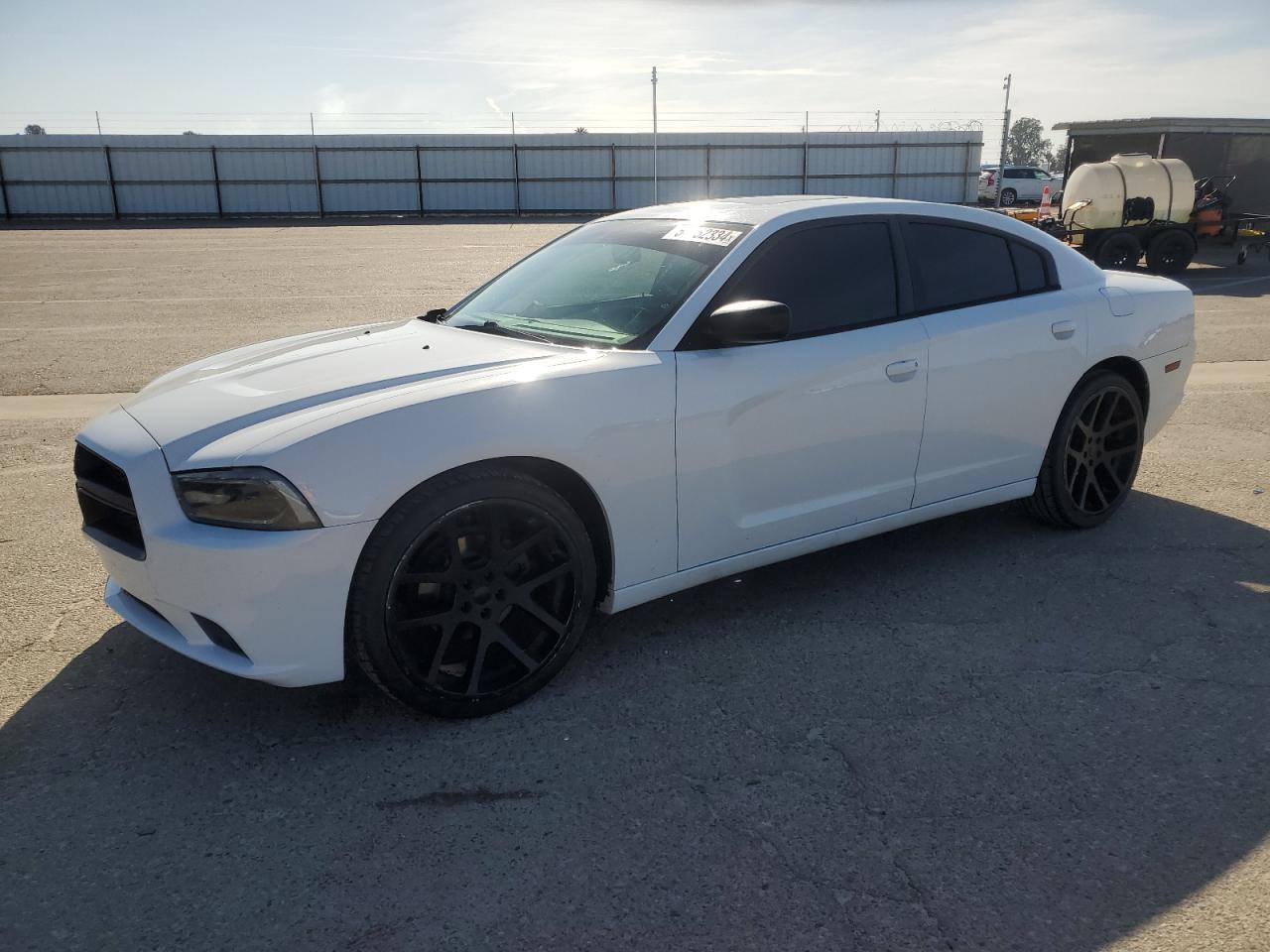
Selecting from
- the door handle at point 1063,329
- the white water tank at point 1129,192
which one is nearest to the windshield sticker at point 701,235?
the door handle at point 1063,329

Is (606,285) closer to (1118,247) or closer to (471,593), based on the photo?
(471,593)

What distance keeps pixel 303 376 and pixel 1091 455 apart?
142 inches

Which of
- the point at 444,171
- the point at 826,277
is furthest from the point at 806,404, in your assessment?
the point at 444,171

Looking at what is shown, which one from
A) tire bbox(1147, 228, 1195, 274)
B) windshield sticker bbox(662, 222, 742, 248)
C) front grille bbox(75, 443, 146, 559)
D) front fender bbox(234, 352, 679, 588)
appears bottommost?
tire bbox(1147, 228, 1195, 274)

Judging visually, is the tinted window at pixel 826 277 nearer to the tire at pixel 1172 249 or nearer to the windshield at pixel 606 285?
the windshield at pixel 606 285

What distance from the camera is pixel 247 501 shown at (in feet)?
9.35

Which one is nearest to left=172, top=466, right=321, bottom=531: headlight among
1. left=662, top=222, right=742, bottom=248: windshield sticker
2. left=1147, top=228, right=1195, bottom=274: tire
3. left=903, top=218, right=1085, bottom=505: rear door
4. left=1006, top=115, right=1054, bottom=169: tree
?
left=662, top=222, right=742, bottom=248: windshield sticker

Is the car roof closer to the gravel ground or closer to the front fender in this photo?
the front fender

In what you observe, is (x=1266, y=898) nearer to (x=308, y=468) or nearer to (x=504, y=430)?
(x=504, y=430)

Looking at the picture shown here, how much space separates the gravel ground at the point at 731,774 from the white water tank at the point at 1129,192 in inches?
539

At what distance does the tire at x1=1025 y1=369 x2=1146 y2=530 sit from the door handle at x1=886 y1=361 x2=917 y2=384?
3.55 ft

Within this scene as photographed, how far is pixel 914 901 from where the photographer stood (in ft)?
7.95

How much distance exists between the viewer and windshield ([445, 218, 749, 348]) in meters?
3.69

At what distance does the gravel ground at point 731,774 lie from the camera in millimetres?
2396
